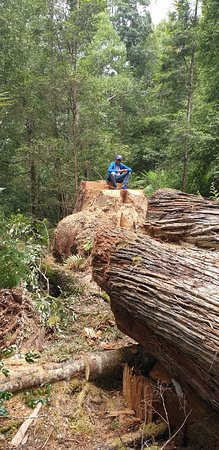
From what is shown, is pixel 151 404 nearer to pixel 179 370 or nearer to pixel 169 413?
pixel 169 413

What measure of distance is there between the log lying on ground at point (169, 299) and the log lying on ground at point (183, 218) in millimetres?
292

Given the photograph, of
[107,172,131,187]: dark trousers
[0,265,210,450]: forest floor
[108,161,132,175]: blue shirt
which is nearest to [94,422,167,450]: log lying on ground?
[0,265,210,450]: forest floor

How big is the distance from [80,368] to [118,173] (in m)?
6.70

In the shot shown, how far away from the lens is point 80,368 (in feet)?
11.7

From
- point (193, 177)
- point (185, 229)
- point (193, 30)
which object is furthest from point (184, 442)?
point (193, 30)

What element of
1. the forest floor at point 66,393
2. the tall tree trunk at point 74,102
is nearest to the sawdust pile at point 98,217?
the forest floor at point 66,393

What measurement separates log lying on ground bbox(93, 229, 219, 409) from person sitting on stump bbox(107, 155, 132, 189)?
5.65 m

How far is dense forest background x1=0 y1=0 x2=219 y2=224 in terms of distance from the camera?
10641 millimetres

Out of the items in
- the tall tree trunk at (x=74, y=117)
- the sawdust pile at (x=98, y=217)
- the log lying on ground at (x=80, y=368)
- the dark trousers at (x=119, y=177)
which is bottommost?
the log lying on ground at (x=80, y=368)

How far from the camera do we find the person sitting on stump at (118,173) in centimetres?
939

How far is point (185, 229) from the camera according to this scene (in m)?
3.78

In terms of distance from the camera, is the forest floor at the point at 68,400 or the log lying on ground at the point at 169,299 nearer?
the log lying on ground at the point at 169,299

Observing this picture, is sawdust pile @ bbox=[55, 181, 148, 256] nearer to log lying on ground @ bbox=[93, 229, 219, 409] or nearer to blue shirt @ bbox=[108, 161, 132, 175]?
blue shirt @ bbox=[108, 161, 132, 175]

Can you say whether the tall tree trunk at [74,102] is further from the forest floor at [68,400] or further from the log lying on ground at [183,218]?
the forest floor at [68,400]
